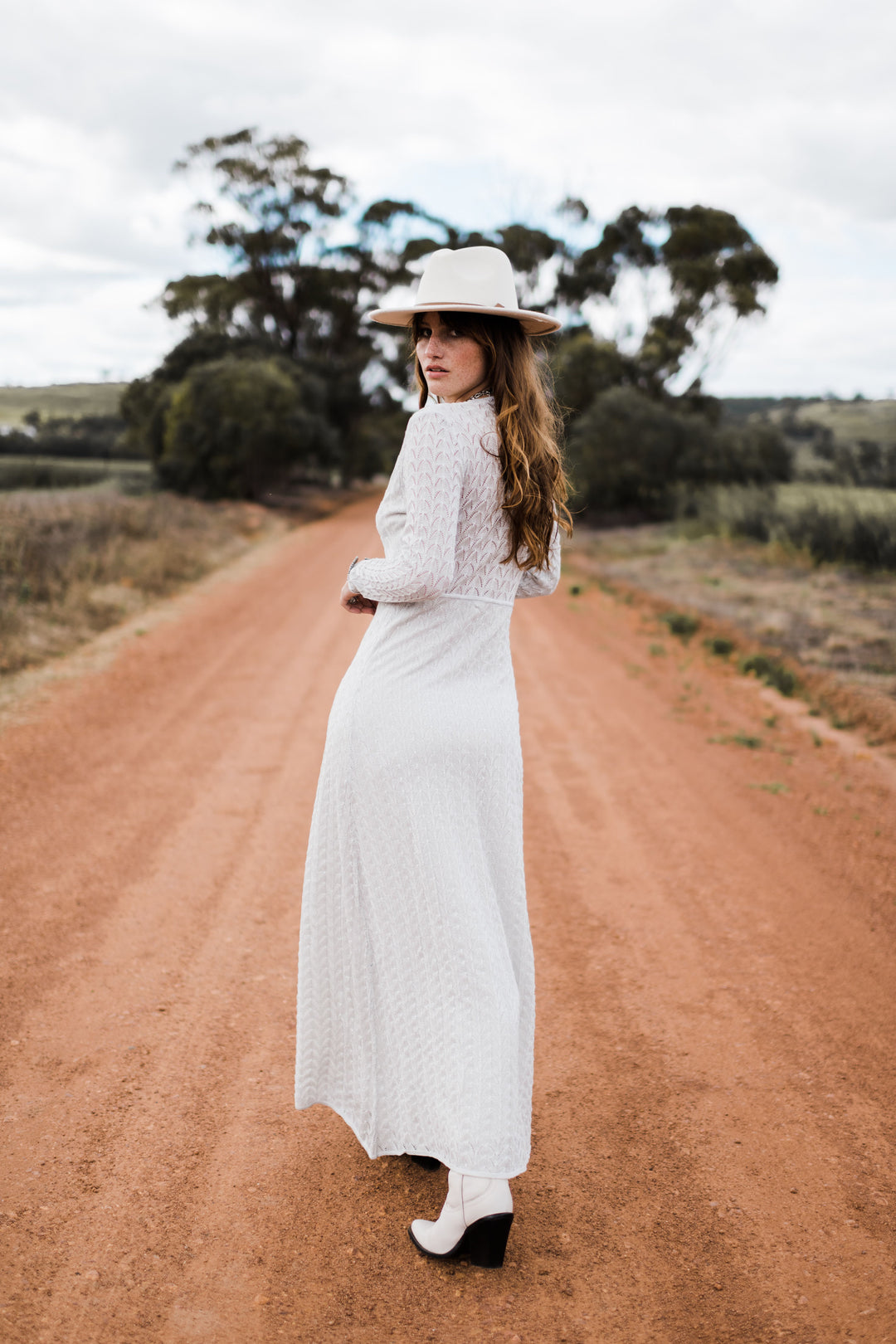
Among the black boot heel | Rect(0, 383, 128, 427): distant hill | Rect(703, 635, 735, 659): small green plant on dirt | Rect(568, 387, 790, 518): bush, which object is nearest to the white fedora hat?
the black boot heel

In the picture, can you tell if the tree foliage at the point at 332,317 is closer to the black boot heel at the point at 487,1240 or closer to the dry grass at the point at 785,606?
the dry grass at the point at 785,606

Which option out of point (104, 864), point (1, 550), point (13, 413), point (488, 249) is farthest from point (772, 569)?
point (13, 413)

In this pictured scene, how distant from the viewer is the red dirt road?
192cm

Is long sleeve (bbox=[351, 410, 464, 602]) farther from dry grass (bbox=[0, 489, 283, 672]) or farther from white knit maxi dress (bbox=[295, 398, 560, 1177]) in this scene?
dry grass (bbox=[0, 489, 283, 672])

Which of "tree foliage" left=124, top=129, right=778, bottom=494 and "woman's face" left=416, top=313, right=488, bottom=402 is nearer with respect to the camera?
"woman's face" left=416, top=313, right=488, bottom=402

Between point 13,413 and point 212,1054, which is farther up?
point 13,413

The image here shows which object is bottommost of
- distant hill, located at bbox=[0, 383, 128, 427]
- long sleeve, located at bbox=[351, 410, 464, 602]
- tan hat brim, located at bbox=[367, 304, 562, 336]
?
long sleeve, located at bbox=[351, 410, 464, 602]

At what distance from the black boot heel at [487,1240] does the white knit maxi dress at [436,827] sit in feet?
0.36

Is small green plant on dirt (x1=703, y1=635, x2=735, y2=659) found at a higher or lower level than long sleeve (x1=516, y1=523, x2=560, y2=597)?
lower

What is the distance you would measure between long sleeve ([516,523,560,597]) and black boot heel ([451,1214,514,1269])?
131 centimetres

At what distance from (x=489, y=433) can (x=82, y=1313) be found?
1878 mm

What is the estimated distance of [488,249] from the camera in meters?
1.98

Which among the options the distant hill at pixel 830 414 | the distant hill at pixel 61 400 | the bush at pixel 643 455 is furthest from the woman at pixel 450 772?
the distant hill at pixel 830 414

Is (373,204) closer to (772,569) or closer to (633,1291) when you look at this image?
(772,569)
